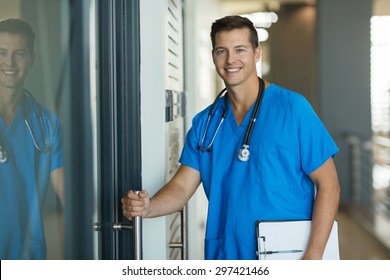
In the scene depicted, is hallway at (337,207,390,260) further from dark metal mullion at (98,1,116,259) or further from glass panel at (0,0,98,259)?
glass panel at (0,0,98,259)

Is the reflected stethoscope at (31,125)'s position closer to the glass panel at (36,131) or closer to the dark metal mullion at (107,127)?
the glass panel at (36,131)

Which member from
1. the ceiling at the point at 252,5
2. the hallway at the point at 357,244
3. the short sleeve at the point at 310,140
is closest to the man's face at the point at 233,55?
the short sleeve at the point at 310,140

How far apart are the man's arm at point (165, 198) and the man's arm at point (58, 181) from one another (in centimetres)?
13

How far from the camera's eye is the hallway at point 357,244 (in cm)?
268

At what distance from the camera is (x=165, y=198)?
100 centimetres

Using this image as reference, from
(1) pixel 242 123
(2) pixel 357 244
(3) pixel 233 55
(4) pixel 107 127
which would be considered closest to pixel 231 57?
(3) pixel 233 55

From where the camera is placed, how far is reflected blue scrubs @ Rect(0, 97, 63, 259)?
0.68 m

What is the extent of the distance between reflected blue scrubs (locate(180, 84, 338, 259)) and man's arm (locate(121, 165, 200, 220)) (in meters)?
0.07

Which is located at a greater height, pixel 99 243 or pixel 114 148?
pixel 114 148

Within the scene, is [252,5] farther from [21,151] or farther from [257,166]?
[21,151]
